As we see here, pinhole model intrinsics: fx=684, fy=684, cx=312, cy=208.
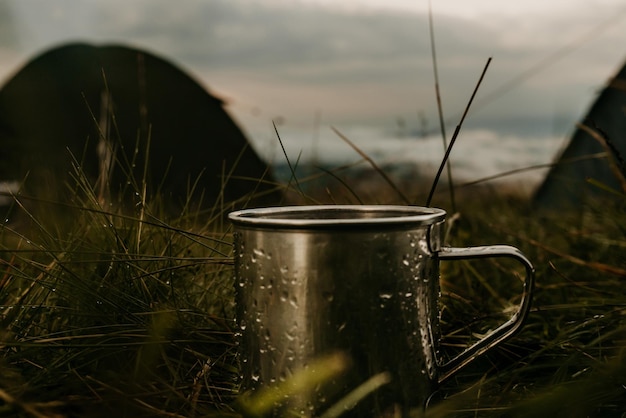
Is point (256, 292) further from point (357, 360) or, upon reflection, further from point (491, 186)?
point (491, 186)

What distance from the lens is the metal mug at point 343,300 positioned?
0.92 metres

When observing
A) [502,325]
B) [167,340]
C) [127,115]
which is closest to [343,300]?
[502,325]

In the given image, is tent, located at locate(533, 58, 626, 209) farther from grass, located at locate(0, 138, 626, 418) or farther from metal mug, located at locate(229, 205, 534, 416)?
metal mug, located at locate(229, 205, 534, 416)

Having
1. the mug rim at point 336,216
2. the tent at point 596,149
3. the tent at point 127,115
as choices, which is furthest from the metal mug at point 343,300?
the tent at point 127,115

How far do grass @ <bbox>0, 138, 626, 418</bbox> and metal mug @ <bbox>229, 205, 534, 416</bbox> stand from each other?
83 millimetres

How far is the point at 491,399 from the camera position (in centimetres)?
109

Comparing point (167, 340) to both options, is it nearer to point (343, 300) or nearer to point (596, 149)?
point (343, 300)

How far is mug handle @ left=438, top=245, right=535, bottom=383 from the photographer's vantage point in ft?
3.30

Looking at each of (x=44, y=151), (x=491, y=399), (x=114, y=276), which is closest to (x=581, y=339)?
(x=491, y=399)

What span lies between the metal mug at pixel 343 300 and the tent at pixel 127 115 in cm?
288

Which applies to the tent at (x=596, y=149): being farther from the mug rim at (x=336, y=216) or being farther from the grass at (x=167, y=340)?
the mug rim at (x=336, y=216)

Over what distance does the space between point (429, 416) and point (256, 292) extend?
0.29m

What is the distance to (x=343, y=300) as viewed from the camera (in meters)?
0.92

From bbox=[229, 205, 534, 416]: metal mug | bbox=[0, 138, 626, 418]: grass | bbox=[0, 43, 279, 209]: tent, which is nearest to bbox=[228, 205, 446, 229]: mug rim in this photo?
bbox=[229, 205, 534, 416]: metal mug
